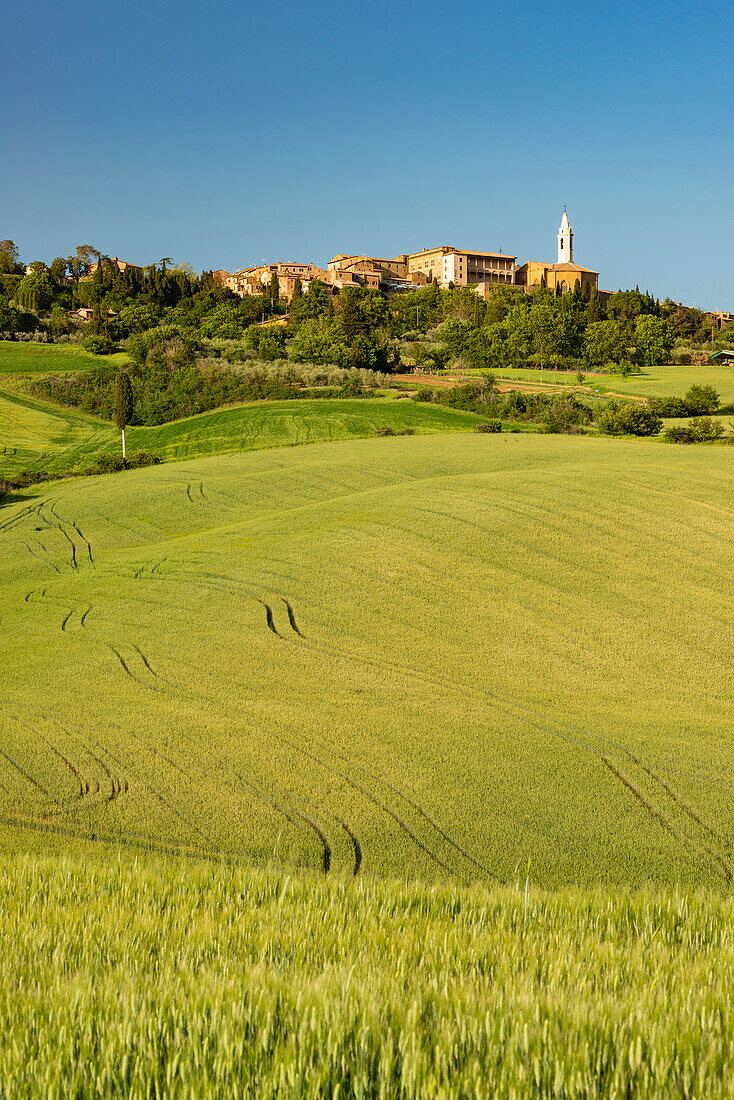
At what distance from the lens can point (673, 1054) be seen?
263 centimetres

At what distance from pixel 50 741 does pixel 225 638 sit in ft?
20.9

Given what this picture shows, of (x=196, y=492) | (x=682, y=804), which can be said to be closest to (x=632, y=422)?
(x=196, y=492)

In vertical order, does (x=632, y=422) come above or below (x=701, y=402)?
below

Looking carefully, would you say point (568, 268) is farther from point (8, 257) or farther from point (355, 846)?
point (355, 846)

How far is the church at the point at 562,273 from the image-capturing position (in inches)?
6481

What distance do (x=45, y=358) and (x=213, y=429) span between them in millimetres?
32553

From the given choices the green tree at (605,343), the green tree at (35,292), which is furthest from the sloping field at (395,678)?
the green tree at (35,292)

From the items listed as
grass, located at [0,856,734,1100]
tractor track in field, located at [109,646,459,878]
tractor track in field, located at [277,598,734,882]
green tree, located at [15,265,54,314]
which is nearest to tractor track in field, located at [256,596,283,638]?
tractor track in field, located at [277,598,734,882]

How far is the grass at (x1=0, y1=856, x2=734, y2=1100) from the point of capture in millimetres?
2514

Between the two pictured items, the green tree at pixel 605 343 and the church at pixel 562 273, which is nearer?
the green tree at pixel 605 343

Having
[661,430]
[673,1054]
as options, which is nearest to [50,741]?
[673,1054]

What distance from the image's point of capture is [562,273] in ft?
545

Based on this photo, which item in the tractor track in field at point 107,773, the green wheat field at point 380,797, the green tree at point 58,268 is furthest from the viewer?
the green tree at point 58,268

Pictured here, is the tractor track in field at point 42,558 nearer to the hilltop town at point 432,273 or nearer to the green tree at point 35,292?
the green tree at point 35,292
